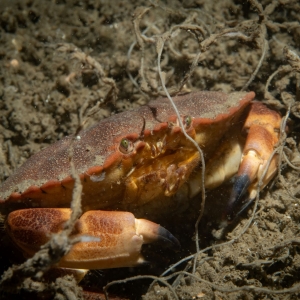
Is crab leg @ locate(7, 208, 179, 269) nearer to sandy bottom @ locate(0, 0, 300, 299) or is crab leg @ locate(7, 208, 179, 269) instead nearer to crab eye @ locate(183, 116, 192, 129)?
sandy bottom @ locate(0, 0, 300, 299)

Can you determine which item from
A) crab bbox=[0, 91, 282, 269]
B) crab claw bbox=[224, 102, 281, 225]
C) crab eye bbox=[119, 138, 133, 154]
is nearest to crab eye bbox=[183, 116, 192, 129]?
crab bbox=[0, 91, 282, 269]

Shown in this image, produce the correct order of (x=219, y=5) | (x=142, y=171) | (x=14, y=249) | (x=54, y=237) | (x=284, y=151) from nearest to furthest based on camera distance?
(x=54, y=237) < (x=142, y=171) < (x=14, y=249) < (x=284, y=151) < (x=219, y=5)

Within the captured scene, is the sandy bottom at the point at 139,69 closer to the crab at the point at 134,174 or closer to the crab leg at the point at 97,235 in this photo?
the crab at the point at 134,174

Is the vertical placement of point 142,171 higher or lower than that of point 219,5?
lower

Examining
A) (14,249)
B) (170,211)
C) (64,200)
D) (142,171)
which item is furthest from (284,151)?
(14,249)

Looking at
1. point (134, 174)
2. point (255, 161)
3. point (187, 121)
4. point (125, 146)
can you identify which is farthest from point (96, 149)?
point (255, 161)

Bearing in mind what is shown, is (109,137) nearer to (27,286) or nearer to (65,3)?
(27,286)
